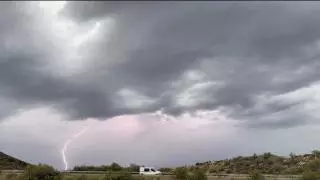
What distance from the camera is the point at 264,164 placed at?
110 meters

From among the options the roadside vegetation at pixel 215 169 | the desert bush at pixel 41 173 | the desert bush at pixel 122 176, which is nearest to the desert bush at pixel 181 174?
the roadside vegetation at pixel 215 169

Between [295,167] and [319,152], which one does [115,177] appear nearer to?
[295,167]

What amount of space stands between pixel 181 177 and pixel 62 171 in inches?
983

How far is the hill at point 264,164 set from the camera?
327 ft

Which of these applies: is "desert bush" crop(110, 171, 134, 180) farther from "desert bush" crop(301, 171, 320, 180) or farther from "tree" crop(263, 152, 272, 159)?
"tree" crop(263, 152, 272, 159)

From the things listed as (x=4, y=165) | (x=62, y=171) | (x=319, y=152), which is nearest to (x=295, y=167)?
(x=319, y=152)

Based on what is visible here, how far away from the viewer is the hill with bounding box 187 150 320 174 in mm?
99650

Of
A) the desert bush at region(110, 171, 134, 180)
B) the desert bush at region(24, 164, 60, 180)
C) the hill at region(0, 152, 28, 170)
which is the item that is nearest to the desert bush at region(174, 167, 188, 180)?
the desert bush at region(110, 171, 134, 180)

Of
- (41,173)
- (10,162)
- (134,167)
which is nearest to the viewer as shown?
(41,173)

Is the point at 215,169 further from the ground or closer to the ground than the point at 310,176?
further from the ground

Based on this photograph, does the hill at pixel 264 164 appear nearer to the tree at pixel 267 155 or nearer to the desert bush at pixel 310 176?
the tree at pixel 267 155

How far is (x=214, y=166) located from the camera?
115 metres

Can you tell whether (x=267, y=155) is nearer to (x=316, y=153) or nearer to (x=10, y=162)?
(x=316, y=153)

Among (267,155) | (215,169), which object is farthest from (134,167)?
(267,155)
